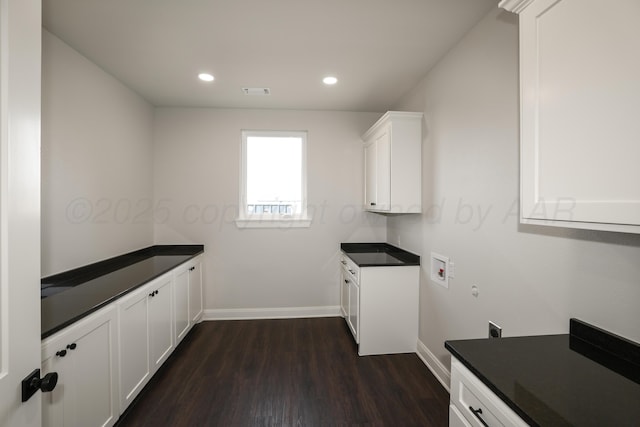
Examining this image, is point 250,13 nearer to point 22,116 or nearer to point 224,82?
point 224,82

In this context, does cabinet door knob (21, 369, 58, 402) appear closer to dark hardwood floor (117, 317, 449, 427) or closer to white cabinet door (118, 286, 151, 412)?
white cabinet door (118, 286, 151, 412)

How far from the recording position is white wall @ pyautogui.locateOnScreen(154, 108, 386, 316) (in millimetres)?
3557

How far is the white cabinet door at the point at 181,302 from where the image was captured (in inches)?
106

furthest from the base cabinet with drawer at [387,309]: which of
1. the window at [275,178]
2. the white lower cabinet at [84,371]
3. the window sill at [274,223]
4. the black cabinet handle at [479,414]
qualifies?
the white lower cabinet at [84,371]

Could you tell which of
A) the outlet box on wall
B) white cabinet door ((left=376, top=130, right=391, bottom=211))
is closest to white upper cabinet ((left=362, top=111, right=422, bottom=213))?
white cabinet door ((left=376, top=130, right=391, bottom=211))

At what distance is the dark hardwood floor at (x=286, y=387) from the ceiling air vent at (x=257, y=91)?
265 cm

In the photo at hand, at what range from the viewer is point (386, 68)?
253 centimetres

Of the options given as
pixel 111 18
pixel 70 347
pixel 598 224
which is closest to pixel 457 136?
pixel 598 224

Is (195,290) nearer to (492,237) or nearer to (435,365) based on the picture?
(435,365)

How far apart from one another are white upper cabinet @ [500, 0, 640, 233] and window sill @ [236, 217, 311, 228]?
108 inches

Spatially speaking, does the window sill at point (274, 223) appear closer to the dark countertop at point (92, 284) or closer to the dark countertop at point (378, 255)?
the dark countertop at point (378, 255)

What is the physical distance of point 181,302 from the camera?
283 centimetres

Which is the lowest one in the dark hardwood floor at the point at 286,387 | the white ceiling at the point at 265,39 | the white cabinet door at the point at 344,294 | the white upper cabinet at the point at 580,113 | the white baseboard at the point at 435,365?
the dark hardwood floor at the point at 286,387

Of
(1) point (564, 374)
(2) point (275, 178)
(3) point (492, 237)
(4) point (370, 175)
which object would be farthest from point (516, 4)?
(2) point (275, 178)
